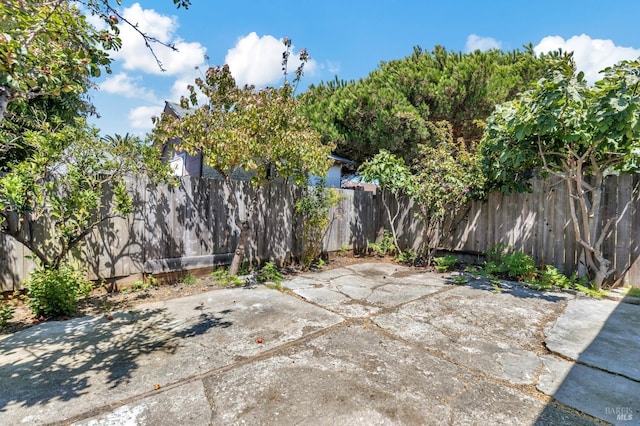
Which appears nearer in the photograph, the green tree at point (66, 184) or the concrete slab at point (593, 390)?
the concrete slab at point (593, 390)

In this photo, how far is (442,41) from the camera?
8156 mm

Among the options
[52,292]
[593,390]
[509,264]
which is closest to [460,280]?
[509,264]

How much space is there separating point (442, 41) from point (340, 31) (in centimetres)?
354

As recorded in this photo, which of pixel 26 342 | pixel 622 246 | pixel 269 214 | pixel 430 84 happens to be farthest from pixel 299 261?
Result: pixel 430 84

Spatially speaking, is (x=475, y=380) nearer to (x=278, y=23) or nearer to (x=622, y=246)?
(x=622, y=246)

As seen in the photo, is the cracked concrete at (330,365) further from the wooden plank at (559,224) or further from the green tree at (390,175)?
the green tree at (390,175)

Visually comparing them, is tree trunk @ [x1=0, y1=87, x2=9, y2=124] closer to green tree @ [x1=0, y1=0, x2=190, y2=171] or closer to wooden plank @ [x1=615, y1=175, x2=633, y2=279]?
green tree @ [x1=0, y1=0, x2=190, y2=171]

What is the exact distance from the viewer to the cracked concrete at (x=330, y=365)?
1609 mm

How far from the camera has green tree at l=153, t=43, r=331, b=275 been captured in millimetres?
3912

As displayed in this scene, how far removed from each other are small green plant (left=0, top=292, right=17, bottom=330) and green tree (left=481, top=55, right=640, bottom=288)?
5.45m

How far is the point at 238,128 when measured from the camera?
3.93 metres

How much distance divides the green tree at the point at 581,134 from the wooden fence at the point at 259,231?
0.74 feet

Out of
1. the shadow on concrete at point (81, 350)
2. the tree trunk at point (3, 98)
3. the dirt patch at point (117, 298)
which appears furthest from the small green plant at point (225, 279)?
the tree trunk at point (3, 98)

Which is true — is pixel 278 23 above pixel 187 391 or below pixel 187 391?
above
